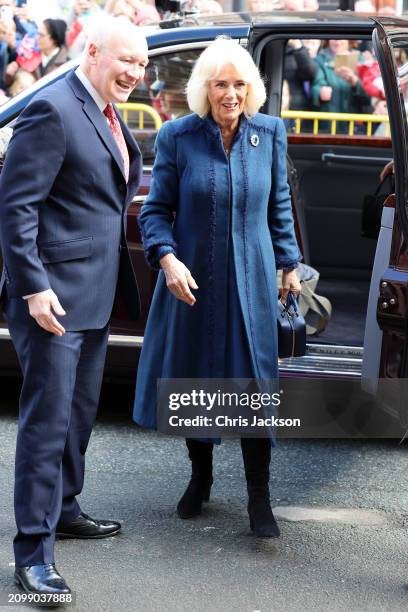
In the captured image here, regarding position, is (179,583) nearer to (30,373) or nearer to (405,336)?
(30,373)

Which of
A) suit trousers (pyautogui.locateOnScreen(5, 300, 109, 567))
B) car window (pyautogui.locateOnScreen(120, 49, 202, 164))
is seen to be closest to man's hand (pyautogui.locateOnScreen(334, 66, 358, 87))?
car window (pyautogui.locateOnScreen(120, 49, 202, 164))

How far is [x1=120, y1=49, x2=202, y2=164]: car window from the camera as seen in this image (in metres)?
5.56

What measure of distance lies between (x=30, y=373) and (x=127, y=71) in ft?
3.24

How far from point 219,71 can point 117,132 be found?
411mm

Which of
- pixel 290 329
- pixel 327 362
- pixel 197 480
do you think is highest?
pixel 290 329

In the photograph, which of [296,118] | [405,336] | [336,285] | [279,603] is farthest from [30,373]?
[296,118]

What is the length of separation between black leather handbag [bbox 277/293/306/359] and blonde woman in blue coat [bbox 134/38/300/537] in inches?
3.0

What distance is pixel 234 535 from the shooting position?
4.48 m

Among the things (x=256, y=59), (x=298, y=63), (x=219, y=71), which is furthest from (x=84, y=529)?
(x=298, y=63)

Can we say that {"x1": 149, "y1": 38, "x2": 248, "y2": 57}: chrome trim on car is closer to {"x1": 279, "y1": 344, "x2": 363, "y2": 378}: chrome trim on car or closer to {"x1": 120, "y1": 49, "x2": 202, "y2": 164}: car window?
{"x1": 120, "y1": 49, "x2": 202, "y2": 164}: car window

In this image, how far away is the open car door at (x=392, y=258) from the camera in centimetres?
435

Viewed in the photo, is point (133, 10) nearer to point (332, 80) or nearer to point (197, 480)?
point (332, 80)

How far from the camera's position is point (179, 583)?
4.04 m

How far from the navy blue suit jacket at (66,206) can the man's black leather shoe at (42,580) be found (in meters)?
0.76
